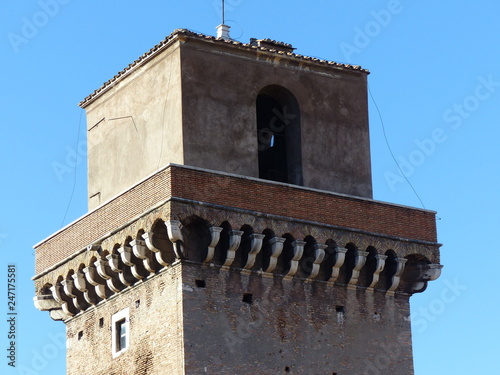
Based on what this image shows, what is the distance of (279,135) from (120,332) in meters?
5.96

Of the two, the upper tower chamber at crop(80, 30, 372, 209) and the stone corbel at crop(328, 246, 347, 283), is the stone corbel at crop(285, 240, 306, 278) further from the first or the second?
the upper tower chamber at crop(80, 30, 372, 209)

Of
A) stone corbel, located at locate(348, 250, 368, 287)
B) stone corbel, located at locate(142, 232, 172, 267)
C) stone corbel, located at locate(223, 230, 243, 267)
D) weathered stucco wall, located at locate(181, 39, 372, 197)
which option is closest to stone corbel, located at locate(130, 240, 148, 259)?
stone corbel, located at locate(142, 232, 172, 267)

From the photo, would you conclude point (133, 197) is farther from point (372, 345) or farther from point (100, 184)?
point (372, 345)

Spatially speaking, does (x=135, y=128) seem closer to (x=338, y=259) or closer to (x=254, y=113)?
(x=254, y=113)

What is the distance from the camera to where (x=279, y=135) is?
4306 cm

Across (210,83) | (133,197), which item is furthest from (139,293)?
(210,83)

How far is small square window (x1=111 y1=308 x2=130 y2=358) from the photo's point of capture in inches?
1615

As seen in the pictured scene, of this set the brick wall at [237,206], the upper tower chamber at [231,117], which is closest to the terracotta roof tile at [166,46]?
the upper tower chamber at [231,117]

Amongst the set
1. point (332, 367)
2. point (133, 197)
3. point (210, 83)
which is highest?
point (210, 83)

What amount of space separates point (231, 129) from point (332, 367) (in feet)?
18.8

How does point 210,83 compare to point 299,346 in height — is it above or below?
above

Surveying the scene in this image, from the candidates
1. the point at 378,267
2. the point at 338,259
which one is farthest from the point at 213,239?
the point at 378,267

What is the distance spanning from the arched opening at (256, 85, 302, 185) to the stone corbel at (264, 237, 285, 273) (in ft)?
6.65

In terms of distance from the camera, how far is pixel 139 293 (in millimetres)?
40750
